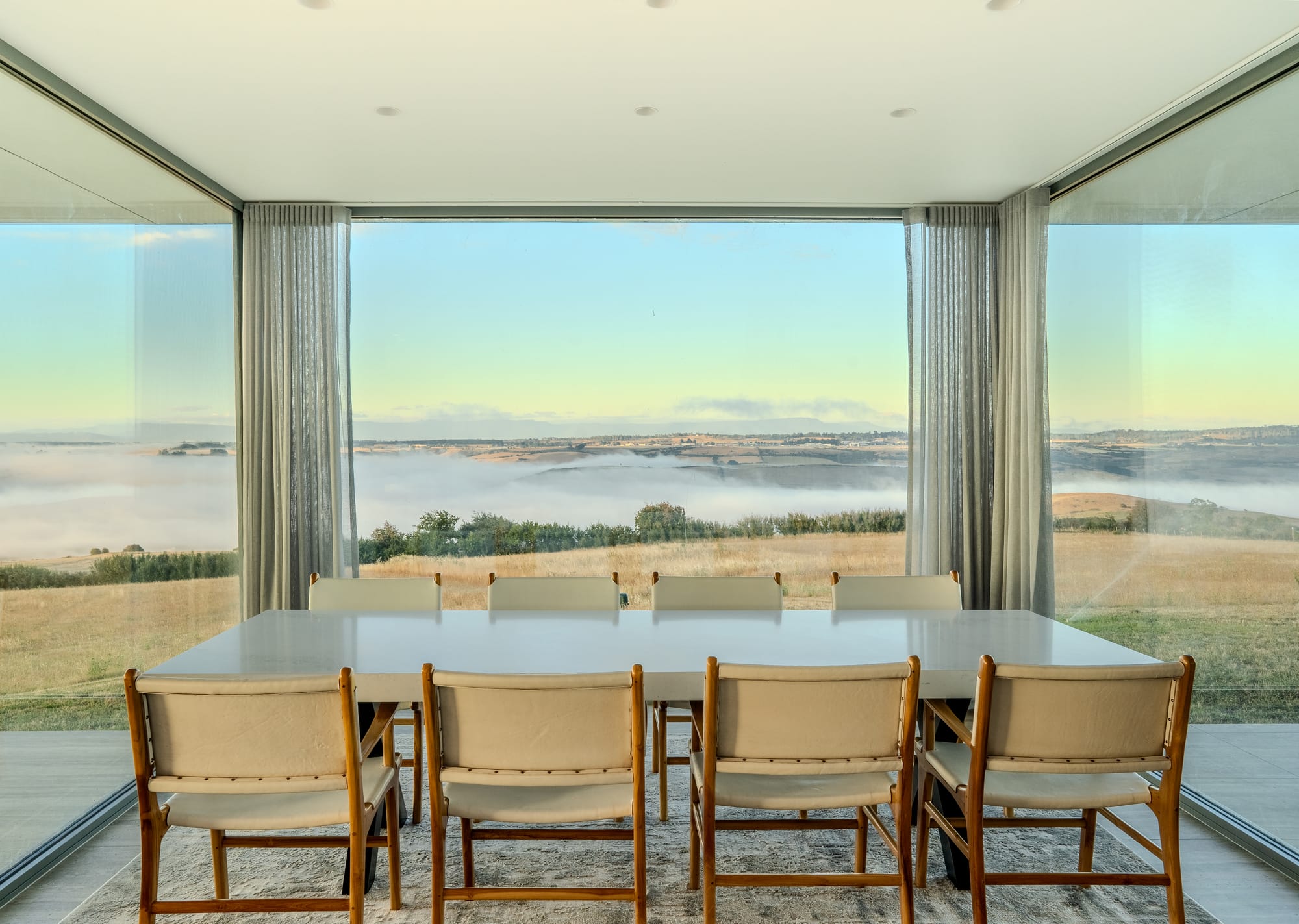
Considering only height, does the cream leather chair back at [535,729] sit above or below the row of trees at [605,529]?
below

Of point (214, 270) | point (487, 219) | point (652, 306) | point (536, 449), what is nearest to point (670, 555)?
point (536, 449)

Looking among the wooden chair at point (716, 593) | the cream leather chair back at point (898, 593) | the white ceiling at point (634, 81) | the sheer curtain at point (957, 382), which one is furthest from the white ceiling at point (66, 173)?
the sheer curtain at point (957, 382)

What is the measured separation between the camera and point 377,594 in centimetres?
353

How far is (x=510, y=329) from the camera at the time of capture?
5270 millimetres

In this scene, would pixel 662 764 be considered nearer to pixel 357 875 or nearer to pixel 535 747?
pixel 535 747

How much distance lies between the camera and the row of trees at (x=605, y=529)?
527 centimetres

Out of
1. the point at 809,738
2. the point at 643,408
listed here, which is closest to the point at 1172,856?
the point at 809,738

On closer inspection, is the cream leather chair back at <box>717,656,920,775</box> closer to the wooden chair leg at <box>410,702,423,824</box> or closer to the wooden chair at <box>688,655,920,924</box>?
the wooden chair at <box>688,655,920,924</box>

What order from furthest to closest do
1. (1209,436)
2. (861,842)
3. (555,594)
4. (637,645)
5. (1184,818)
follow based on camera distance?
(555,594)
(1184,818)
(1209,436)
(637,645)
(861,842)

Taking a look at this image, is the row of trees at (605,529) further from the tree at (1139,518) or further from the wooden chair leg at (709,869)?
the wooden chair leg at (709,869)

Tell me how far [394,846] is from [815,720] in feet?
4.12

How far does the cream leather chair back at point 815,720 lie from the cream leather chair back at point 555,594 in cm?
131

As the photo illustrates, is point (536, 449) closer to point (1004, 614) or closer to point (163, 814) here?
point (1004, 614)

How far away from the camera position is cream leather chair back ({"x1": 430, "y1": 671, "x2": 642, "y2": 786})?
2.17 metres
